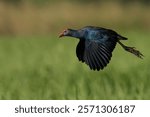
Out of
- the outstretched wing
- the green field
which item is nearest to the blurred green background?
the green field

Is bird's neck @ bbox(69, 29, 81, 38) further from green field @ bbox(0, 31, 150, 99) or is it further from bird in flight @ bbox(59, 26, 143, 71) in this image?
green field @ bbox(0, 31, 150, 99)

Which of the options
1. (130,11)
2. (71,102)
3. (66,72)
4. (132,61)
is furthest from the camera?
(130,11)

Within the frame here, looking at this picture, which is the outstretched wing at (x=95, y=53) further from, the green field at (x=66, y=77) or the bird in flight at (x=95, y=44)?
the green field at (x=66, y=77)

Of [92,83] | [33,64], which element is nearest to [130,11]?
[33,64]

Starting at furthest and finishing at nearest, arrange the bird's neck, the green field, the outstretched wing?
the green field → the bird's neck → the outstretched wing

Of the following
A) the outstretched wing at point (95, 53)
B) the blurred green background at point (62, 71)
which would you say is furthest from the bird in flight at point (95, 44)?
the blurred green background at point (62, 71)

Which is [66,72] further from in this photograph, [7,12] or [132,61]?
[7,12]

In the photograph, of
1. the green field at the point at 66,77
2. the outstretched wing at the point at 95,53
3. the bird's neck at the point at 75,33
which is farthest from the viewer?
the green field at the point at 66,77
